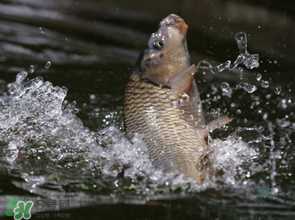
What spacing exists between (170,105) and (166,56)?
0.77ft

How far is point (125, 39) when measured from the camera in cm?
800

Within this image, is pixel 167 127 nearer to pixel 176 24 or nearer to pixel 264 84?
pixel 176 24

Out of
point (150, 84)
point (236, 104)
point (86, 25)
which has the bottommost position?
point (150, 84)

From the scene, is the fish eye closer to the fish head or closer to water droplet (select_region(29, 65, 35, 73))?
the fish head

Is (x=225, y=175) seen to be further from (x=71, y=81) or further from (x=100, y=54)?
(x=100, y=54)

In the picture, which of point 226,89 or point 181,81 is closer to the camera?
point 181,81

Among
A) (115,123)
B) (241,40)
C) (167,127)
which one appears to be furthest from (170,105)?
(241,40)

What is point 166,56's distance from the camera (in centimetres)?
378

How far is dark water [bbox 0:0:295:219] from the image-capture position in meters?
3.97

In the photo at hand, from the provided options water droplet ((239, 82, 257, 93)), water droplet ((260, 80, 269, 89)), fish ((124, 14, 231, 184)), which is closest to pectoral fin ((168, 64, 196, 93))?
fish ((124, 14, 231, 184))

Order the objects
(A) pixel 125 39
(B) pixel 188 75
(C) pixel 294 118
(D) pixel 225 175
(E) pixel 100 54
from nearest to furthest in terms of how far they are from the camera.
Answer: (B) pixel 188 75 → (D) pixel 225 175 → (C) pixel 294 118 → (E) pixel 100 54 → (A) pixel 125 39

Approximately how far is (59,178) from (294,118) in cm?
217

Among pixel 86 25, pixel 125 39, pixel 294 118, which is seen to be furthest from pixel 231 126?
pixel 86 25

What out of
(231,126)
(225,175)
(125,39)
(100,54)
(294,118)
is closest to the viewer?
(225,175)
